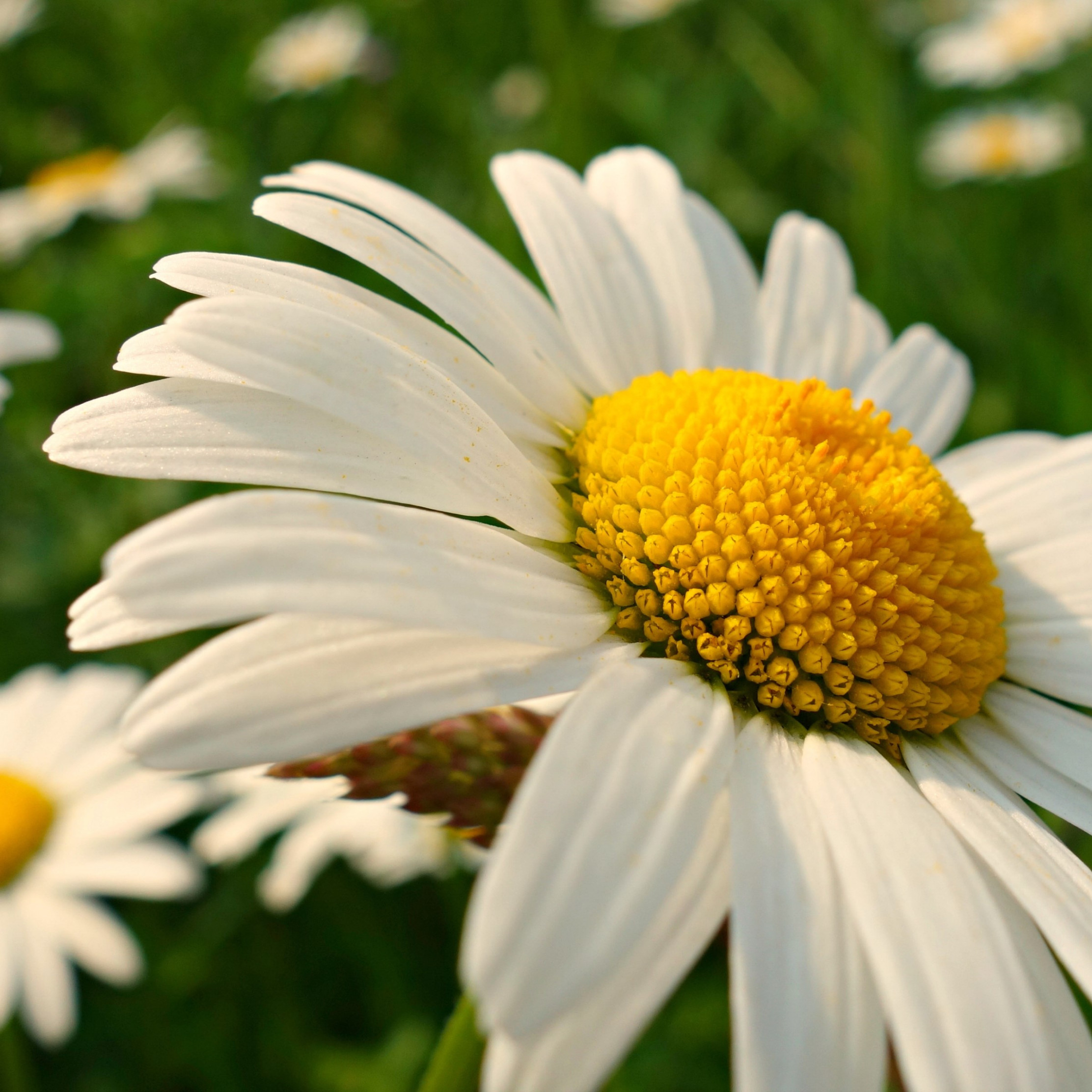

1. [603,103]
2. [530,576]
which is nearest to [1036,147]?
[603,103]

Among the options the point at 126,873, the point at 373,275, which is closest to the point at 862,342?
the point at 126,873

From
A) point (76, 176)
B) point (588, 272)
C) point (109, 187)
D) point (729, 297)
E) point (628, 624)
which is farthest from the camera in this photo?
point (76, 176)

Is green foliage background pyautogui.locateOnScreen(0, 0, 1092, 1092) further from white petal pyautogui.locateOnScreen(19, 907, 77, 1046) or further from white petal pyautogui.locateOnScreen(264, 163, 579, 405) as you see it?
white petal pyautogui.locateOnScreen(264, 163, 579, 405)

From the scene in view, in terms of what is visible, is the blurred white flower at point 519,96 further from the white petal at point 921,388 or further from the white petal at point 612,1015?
the white petal at point 612,1015

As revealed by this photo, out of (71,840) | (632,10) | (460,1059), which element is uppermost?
(632,10)

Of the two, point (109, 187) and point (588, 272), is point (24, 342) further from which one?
point (109, 187)

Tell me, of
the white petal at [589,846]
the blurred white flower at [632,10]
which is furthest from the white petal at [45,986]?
the blurred white flower at [632,10]
